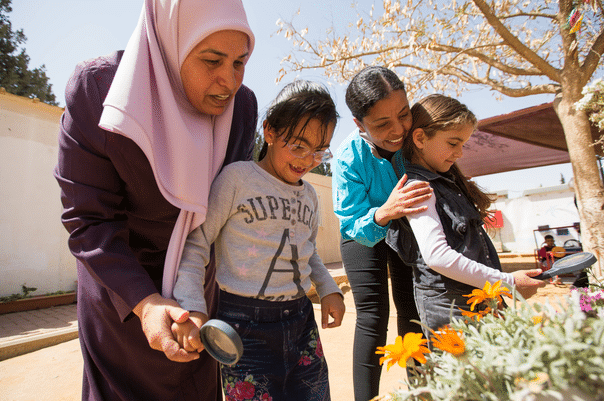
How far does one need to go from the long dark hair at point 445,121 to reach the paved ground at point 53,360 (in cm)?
112

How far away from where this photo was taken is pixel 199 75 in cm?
121

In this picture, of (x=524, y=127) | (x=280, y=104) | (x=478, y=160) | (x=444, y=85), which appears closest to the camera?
(x=280, y=104)

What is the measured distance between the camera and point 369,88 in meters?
1.81

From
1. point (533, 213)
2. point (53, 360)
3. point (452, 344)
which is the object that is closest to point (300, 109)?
point (452, 344)

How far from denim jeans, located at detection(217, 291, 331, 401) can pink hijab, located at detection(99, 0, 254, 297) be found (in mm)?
275

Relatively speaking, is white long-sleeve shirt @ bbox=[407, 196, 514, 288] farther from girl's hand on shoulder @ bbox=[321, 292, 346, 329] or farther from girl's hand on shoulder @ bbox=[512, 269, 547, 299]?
girl's hand on shoulder @ bbox=[321, 292, 346, 329]

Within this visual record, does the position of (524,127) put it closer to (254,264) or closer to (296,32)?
(296,32)

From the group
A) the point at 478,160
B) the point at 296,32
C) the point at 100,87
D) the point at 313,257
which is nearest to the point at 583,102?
the point at 313,257

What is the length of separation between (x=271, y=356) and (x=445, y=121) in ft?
3.76

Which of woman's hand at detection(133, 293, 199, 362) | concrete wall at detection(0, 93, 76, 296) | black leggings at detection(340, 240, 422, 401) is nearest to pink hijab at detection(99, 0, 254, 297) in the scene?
woman's hand at detection(133, 293, 199, 362)

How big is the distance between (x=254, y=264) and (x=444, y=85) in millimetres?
7635

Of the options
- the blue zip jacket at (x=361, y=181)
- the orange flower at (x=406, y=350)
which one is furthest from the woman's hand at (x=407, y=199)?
the orange flower at (x=406, y=350)

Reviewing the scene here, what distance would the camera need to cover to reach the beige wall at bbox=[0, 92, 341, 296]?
6.70 meters

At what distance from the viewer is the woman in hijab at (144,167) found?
1060mm
